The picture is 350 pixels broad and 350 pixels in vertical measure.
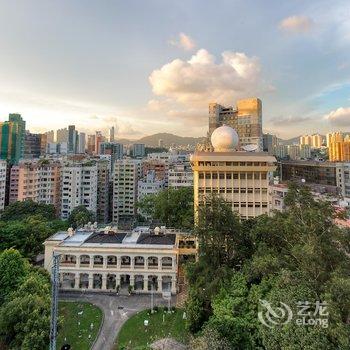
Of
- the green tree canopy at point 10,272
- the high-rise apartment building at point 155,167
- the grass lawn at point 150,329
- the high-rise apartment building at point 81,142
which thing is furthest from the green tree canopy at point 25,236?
the high-rise apartment building at point 81,142

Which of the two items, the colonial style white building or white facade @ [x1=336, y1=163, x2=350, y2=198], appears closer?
the colonial style white building

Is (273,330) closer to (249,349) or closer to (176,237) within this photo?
(249,349)

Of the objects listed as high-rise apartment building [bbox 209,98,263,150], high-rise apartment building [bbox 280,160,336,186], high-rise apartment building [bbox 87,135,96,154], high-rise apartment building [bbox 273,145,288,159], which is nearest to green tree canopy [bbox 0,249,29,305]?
high-rise apartment building [bbox 280,160,336,186]

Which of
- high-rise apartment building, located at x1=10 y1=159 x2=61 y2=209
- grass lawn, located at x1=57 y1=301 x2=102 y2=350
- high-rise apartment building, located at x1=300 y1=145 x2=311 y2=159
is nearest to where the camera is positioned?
grass lawn, located at x1=57 y1=301 x2=102 y2=350

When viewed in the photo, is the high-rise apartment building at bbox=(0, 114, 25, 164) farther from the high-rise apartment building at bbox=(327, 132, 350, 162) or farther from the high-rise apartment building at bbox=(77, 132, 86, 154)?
the high-rise apartment building at bbox=(327, 132, 350, 162)

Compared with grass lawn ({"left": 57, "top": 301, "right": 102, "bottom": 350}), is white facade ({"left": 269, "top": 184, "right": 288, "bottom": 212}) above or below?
above

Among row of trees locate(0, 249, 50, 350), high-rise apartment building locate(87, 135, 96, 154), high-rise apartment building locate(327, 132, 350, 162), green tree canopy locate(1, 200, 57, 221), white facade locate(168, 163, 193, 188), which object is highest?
high-rise apartment building locate(87, 135, 96, 154)

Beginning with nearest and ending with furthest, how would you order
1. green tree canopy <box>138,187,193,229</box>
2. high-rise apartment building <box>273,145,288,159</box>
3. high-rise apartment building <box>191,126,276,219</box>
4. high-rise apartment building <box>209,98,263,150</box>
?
high-rise apartment building <box>191,126,276,219</box>, green tree canopy <box>138,187,193,229</box>, high-rise apartment building <box>209,98,263,150</box>, high-rise apartment building <box>273,145,288,159</box>

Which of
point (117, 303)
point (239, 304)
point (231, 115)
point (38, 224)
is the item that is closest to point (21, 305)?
point (117, 303)
